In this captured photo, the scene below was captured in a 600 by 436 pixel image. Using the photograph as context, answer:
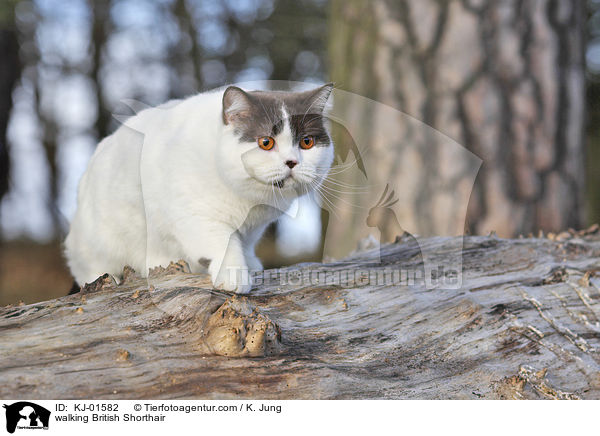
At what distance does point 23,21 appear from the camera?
4.57 meters

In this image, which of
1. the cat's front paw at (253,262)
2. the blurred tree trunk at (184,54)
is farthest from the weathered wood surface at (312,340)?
the blurred tree trunk at (184,54)

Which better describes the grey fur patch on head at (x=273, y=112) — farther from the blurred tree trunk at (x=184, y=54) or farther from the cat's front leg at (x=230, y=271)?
the blurred tree trunk at (x=184, y=54)

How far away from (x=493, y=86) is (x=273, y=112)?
1.26 m

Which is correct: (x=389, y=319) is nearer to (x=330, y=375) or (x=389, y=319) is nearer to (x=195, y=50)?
(x=330, y=375)

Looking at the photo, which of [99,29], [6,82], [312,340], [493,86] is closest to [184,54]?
[99,29]

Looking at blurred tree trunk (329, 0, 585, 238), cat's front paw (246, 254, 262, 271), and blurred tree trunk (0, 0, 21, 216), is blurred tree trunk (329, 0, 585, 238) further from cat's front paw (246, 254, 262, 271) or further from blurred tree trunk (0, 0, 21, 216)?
blurred tree trunk (0, 0, 21, 216)

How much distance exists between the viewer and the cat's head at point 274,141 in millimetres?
1510

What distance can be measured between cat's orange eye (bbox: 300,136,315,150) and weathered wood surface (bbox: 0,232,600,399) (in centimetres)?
43

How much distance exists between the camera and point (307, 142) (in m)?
1.57

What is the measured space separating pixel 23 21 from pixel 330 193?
13.4ft

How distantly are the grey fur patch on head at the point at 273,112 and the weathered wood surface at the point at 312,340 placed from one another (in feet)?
1.50

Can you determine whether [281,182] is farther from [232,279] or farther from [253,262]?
[253,262]

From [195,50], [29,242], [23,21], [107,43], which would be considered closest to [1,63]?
[23,21]
